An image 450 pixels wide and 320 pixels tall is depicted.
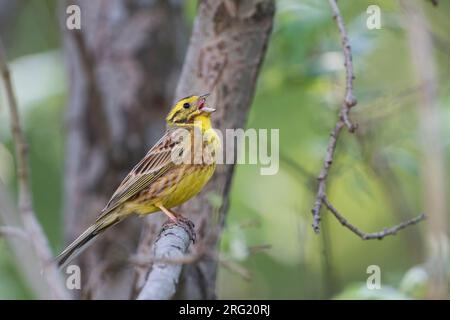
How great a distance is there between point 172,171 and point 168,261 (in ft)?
4.33

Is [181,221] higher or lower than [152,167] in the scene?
lower

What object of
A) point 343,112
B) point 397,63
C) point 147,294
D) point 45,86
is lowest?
point 147,294

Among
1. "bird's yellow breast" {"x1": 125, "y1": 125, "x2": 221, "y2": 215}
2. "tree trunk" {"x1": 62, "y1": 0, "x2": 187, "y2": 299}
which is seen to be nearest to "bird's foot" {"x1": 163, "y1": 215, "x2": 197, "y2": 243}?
"bird's yellow breast" {"x1": 125, "y1": 125, "x2": 221, "y2": 215}

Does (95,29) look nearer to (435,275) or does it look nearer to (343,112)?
(435,275)

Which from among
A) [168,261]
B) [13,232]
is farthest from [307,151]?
[168,261]

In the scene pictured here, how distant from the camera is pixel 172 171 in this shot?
404 cm

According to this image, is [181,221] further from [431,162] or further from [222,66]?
[431,162]

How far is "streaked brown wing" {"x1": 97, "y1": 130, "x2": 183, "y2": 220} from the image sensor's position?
402 cm

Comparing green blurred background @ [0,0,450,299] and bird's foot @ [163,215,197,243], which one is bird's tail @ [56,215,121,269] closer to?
bird's foot @ [163,215,197,243]

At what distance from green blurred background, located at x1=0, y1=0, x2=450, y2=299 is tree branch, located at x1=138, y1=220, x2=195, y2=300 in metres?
0.56

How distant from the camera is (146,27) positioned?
7.46 metres

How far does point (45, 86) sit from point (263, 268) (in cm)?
302

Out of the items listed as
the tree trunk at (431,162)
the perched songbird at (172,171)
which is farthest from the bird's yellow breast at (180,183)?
the tree trunk at (431,162)

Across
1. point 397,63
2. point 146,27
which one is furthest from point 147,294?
point 397,63
